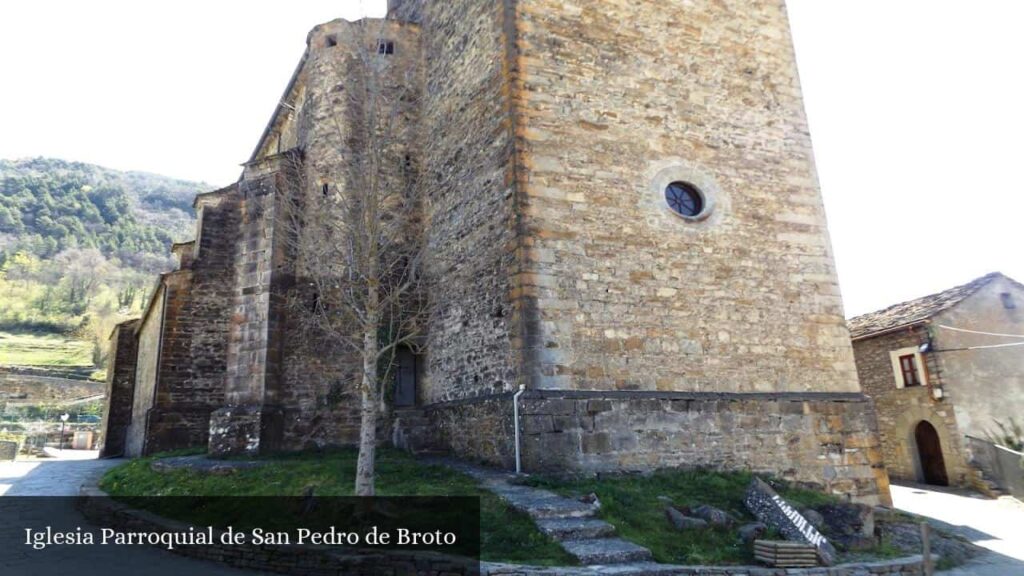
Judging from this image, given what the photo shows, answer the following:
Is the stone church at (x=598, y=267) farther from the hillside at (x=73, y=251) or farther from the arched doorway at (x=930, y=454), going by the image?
the hillside at (x=73, y=251)

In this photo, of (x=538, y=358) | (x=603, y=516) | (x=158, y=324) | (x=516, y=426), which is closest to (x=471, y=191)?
(x=538, y=358)

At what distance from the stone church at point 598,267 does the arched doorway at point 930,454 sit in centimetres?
963

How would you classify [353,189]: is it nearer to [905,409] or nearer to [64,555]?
[64,555]

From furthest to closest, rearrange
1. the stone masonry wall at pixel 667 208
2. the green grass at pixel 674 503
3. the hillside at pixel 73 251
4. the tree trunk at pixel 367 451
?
the hillside at pixel 73 251 → the stone masonry wall at pixel 667 208 → the tree trunk at pixel 367 451 → the green grass at pixel 674 503

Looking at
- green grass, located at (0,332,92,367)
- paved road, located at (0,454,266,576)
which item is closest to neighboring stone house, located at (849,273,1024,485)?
paved road, located at (0,454,266,576)

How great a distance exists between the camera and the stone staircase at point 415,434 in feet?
36.0

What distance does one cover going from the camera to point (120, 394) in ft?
58.2

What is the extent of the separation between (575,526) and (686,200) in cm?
604

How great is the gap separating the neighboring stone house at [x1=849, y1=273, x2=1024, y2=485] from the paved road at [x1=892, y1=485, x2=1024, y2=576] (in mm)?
1209

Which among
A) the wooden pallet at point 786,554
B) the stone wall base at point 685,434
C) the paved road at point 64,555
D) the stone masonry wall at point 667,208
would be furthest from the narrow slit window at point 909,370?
the paved road at point 64,555

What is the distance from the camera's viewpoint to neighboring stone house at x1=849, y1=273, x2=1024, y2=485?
16828 millimetres

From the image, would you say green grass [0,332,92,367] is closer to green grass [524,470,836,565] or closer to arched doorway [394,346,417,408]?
arched doorway [394,346,417,408]

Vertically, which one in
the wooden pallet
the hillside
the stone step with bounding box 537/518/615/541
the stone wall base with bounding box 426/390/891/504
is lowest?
the wooden pallet

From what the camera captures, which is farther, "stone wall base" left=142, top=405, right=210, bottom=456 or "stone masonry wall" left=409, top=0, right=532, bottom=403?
"stone wall base" left=142, top=405, right=210, bottom=456
